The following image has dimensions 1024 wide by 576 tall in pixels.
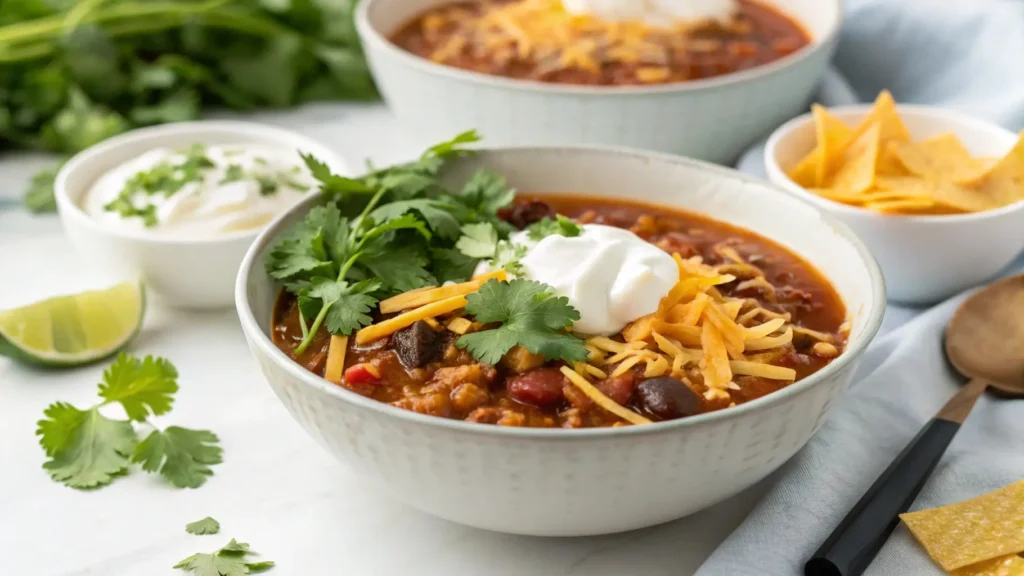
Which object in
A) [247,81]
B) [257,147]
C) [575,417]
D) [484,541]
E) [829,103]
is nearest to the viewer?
[575,417]

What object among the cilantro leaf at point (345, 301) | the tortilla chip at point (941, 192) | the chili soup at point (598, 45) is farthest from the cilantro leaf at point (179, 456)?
the tortilla chip at point (941, 192)

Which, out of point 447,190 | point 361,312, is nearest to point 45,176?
point 447,190

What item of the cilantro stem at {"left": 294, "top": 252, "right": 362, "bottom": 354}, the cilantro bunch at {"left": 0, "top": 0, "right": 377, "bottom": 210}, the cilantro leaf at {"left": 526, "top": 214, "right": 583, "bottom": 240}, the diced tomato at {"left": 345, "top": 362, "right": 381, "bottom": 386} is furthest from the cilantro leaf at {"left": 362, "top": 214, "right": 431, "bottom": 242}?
the cilantro bunch at {"left": 0, "top": 0, "right": 377, "bottom": 210}

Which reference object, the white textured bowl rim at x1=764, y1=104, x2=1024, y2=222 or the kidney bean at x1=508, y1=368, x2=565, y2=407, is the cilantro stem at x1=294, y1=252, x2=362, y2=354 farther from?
the white textured bowl rim at x1=764, y1=104, x2=1024, y2=222

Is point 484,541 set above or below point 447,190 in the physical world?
below

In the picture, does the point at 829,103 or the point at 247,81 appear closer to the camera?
the point at 829,103

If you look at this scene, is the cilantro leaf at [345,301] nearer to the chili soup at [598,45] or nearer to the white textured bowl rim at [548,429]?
the white textured bowl rim at [548,429]

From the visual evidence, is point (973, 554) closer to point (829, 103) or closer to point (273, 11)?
point (829, 103)
